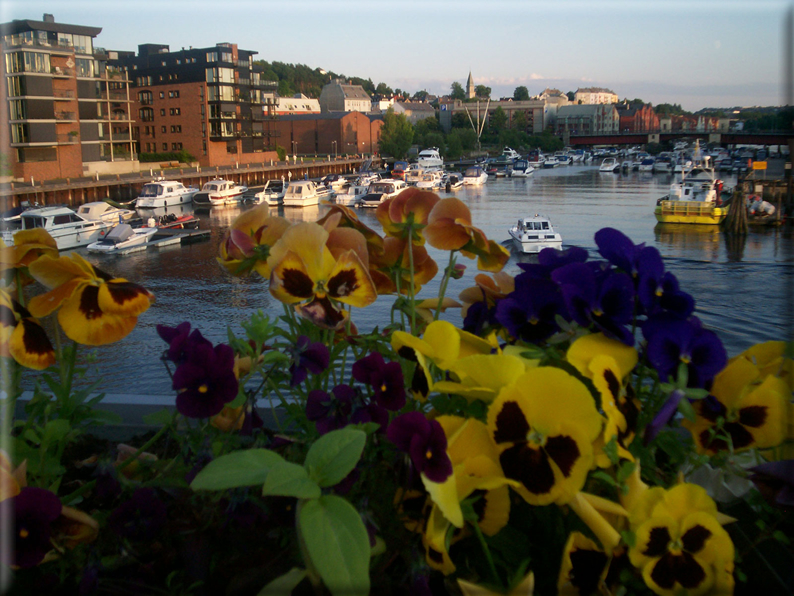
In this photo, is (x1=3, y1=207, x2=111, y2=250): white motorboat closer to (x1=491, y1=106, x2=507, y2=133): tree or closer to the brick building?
the brick building

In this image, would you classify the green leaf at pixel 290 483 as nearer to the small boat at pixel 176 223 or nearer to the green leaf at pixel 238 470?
the green leaf at pixel 238 470

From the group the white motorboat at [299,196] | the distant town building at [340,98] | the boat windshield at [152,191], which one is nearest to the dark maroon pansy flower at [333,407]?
the white motorboat at [299,196]

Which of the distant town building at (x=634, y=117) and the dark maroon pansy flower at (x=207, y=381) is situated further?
the distant town building at (x=634, y=117)

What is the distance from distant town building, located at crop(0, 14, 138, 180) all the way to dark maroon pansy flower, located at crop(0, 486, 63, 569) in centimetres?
1987

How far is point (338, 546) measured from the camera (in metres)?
0.31

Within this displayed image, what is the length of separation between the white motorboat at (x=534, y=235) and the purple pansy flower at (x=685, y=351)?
429 inches

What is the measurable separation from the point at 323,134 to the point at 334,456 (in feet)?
132

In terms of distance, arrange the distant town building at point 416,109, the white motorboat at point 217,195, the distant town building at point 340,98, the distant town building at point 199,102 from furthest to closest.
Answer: the distant town building at point 340,98 → the distant town building at point 416,109 → the distant town building at point 199,102 → the white motorboat at point 217,195

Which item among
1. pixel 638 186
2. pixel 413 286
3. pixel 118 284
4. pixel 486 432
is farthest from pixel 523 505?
pixel 638 186

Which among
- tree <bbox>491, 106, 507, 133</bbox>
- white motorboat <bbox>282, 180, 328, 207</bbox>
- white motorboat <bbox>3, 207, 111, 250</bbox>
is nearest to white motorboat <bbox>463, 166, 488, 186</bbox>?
white motorboat <bbox>282, 180, 328, 207</bbox>

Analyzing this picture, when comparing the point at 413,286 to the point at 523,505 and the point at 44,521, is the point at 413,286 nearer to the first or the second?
the point at 523,505

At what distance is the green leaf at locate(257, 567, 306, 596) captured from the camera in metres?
0.36

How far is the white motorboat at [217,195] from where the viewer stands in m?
21.2

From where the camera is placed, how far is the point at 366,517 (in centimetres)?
36
